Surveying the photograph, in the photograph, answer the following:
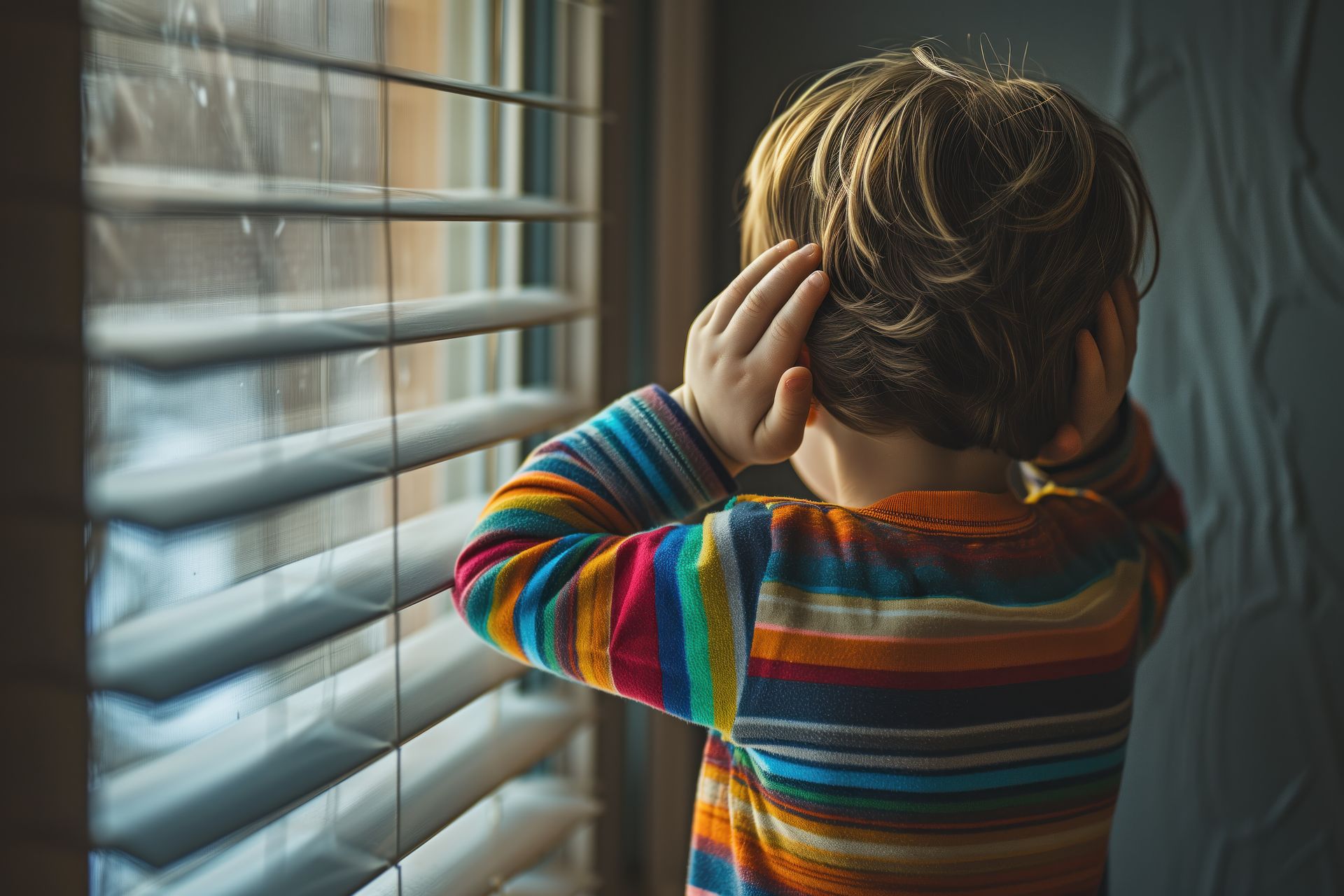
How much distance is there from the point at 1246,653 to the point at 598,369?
634mm

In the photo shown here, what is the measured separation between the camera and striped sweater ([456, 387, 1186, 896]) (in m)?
0.58

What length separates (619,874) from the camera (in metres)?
0.98

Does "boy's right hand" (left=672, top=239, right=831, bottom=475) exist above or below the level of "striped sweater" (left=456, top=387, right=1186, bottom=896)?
above

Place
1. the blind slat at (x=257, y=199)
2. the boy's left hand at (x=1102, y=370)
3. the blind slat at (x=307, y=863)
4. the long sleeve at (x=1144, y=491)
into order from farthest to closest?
the long sleeve at (x=1144, y=491) → the boy's left hand at (x=1102, y=370) → the blind slat at (x=307, y=863) → the blind slat at (x=257, y=199)

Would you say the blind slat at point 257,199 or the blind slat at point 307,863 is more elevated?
the blind slat at point 257,199

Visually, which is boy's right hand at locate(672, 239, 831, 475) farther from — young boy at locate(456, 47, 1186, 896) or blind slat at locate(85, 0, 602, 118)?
blind slat at locate(85, 0, 602, 118)

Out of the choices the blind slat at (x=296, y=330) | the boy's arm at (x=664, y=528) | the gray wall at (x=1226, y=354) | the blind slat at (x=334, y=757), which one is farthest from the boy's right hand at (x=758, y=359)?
the gray wall at (x=1226, y=354)

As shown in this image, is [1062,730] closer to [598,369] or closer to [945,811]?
[945,811]

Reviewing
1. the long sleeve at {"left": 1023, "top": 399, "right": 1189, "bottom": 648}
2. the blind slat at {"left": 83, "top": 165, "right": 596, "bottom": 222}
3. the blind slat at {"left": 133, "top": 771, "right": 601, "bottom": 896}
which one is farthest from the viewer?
the long sleeve at {"left": 1023, "top": 399, "right": 1189, "bottom": 648}

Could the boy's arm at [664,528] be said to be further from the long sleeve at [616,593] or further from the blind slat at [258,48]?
the blind slat at [258,48]

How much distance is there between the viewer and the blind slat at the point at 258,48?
17.8 inches

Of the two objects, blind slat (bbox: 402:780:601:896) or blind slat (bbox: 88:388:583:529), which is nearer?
blind slat (bbox: 88:388:583:529)

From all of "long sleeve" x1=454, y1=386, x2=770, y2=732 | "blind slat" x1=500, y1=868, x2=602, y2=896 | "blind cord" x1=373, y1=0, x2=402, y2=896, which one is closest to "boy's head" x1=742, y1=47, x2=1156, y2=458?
"long sleeve" x1=454, y1=386, x2=770, y2=732

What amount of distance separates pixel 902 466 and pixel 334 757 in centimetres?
37
